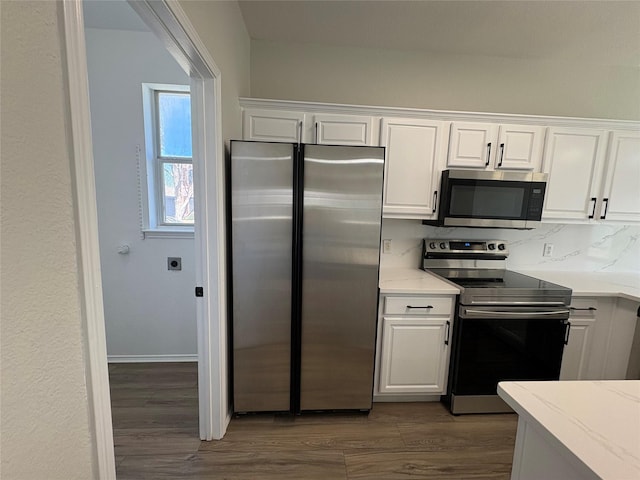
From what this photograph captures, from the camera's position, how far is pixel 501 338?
2.02m

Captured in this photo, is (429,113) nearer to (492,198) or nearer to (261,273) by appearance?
(492,198)

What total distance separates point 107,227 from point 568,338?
3.67 meters

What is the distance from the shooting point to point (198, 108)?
1.51 m

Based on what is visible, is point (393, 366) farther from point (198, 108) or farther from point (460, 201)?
point (198, 108)

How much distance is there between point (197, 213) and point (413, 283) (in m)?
1.52

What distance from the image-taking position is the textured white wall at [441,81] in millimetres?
2385

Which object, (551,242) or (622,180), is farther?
(551,242)

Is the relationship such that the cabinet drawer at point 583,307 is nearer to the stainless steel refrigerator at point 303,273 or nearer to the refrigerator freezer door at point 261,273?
the stainless steel refrigerator at point 303,273

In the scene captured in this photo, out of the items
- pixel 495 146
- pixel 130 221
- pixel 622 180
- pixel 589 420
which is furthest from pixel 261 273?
pixel 622 180

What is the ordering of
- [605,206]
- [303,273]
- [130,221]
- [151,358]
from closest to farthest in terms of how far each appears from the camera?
1. [303,273]
2. [605,206]
3. [130,221]
4. [151,358]

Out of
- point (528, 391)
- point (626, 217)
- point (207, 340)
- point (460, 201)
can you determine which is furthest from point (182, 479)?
point (626, 217)

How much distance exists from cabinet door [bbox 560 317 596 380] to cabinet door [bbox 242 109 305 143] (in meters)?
2.45

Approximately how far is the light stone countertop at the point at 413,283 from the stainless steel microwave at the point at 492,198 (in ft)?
1.46

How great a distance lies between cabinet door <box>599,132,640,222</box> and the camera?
226 cm
